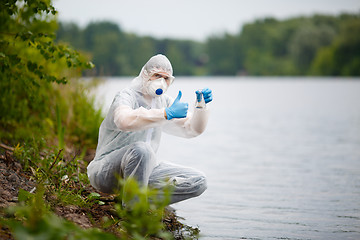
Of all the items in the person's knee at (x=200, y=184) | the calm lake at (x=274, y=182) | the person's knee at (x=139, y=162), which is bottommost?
the calm lake at (x=274, y=182)

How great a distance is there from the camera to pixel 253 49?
100312 mm

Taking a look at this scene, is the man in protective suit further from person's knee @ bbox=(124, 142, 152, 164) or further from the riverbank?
the riverbank

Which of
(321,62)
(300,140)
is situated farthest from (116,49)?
(300,140)

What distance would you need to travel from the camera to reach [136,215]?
10.1ft

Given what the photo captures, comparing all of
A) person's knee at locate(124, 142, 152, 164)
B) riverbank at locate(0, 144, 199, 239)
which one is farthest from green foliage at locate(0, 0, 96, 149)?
person's knee at locate(124, 142, 152, 164)

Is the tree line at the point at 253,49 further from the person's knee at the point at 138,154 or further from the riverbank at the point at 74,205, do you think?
the person's knee at the point at 138,154

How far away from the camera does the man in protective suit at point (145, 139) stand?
12.7 ft

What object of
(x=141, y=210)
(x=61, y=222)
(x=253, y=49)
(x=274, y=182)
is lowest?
(x=274, y=182)

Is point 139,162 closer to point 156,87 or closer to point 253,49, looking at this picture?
point 156,87

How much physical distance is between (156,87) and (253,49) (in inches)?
3882

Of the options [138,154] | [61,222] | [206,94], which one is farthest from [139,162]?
[61,222]

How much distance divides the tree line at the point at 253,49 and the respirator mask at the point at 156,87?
31.9 metres

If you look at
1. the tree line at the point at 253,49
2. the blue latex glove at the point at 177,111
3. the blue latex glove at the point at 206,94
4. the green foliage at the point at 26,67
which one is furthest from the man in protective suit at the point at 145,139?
the tree line at the point at 253,49

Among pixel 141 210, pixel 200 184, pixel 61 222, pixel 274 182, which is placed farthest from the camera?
pixel 274 182
